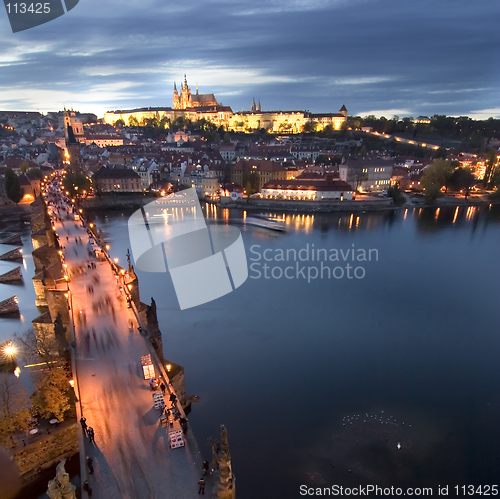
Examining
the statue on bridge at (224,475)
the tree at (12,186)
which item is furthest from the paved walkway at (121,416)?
the tree at (12,186)

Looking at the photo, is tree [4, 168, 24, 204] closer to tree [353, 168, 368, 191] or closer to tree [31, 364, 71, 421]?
tree [31, 364, 71, 421]

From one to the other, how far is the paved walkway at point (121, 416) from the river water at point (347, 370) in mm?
1992

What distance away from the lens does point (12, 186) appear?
25.3 metres

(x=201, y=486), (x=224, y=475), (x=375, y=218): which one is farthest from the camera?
(x=375, y=218)

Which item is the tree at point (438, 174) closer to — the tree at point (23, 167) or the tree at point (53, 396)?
the tree at point (53, 396)

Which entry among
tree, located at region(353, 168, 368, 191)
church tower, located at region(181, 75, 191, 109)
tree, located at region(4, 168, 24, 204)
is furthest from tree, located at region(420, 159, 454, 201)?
church tower, located at region(181, 75, 191, 109)

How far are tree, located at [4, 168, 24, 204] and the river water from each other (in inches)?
545

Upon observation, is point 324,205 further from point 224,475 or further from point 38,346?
point 224,475

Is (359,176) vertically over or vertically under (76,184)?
under

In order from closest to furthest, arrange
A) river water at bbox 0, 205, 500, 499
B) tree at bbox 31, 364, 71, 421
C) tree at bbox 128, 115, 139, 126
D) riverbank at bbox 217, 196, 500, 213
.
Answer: tree at bbox 31, 364, 71, 421 → river water at bbox 0, 205, 500, 499 → riverbank at bbox 217, 196, 500, 213 → tree at bbox 128, 115, 139, 126

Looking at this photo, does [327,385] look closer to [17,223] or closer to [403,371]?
[403,371]

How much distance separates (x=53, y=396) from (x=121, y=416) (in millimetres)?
1299

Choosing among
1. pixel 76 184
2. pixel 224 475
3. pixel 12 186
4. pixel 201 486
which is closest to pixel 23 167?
pixel 12 186

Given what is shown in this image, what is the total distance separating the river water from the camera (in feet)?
20.2
